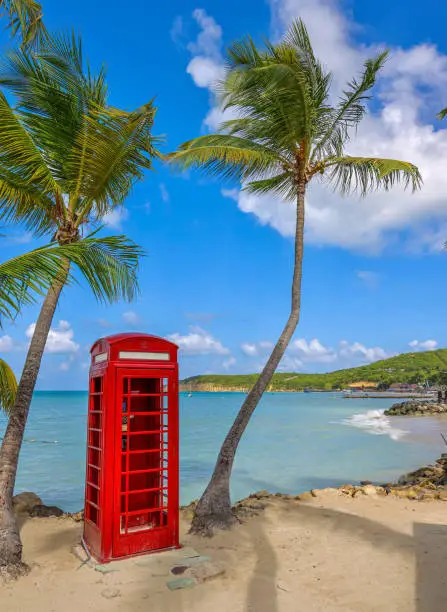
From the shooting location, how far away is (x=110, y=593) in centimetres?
473

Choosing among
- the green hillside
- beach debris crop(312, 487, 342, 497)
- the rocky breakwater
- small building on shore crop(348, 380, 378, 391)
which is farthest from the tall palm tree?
small building on shore crop(348, 380, 378, 391)

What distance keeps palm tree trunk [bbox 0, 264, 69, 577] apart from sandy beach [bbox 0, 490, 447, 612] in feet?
0.98

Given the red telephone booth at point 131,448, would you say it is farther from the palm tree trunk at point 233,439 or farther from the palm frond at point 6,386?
the palm frond at point 6,386

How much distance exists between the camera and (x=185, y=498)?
1246 cm

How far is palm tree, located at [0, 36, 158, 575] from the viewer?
6.13 meters

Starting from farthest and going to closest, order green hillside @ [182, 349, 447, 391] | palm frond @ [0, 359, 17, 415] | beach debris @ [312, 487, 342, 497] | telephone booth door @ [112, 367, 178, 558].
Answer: green hillside @ [182, 349, 447, 391], beach debris @ [312, 487, 342, 497], palm frond @ [0, 359, 17, 415], telephone booth door @ [112, 367, 178, 558]

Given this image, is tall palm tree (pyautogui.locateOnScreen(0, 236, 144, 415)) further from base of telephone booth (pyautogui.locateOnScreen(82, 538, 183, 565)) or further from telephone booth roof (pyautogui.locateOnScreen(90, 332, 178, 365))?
base of telephone booth (pyautogui.locateOnScreen(82, 538, 183, 565))

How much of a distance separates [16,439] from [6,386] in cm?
153

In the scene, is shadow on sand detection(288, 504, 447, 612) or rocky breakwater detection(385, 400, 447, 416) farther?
rocky breakwater detection(385, 400, 447, 416)

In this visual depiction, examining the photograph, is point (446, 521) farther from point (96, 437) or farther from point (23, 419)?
point (23, 419)

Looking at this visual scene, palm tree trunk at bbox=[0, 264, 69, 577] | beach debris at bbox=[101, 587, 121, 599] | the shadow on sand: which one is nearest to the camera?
the shadow on sand

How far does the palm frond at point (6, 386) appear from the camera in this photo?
22.8 feet

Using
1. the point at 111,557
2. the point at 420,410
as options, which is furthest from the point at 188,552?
the point at 420,410

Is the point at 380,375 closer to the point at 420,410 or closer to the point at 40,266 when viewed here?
the point at 420,410
